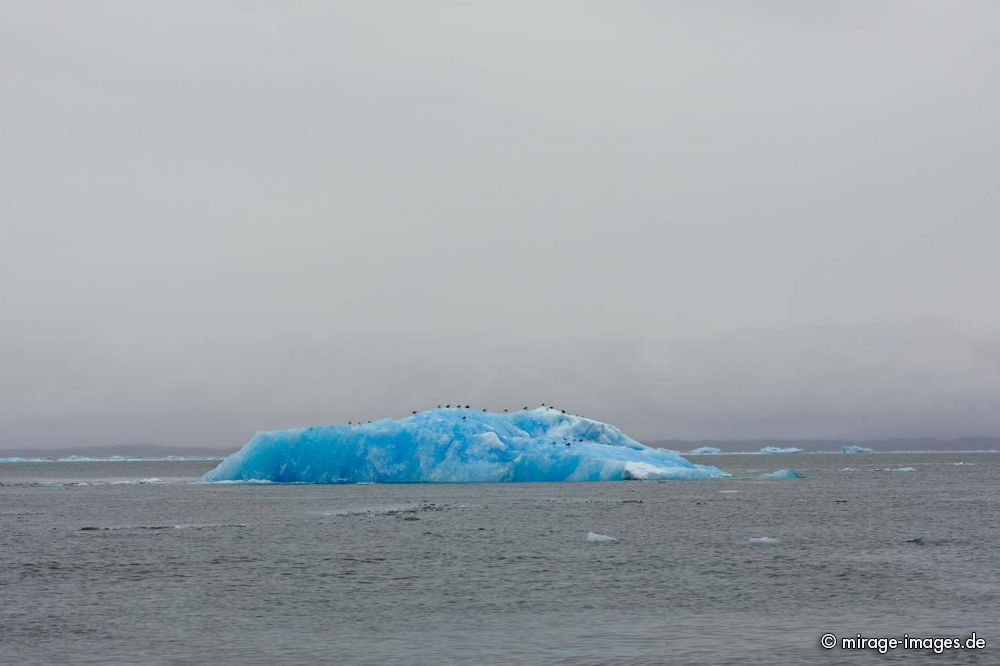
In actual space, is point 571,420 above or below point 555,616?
above

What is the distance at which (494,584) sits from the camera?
112 feet

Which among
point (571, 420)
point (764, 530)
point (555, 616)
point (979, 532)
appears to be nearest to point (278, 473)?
point (571, 420)

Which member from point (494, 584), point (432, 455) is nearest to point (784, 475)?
point (432, 455)

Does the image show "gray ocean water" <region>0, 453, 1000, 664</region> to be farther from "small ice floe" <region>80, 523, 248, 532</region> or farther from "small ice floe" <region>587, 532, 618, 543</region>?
"small ice floe" <region>587, 532, 618, 543</region>

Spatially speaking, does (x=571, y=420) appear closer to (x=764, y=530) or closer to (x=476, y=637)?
(x=764, y=530)

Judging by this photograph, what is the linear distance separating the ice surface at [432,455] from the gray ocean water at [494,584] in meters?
22.0

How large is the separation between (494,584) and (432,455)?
5563cm

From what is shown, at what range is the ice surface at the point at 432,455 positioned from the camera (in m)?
88.2

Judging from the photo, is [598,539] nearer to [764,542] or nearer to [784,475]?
[764,542]

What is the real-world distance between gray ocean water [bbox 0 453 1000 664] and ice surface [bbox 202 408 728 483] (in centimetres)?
2195

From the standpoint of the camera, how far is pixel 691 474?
93.2m

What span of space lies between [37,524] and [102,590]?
28577 millimetres

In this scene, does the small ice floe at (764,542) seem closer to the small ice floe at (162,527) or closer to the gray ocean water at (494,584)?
the gray ocean water at (494,584)

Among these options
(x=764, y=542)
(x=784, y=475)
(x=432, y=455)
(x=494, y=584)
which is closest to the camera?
(x=494, y=584)
